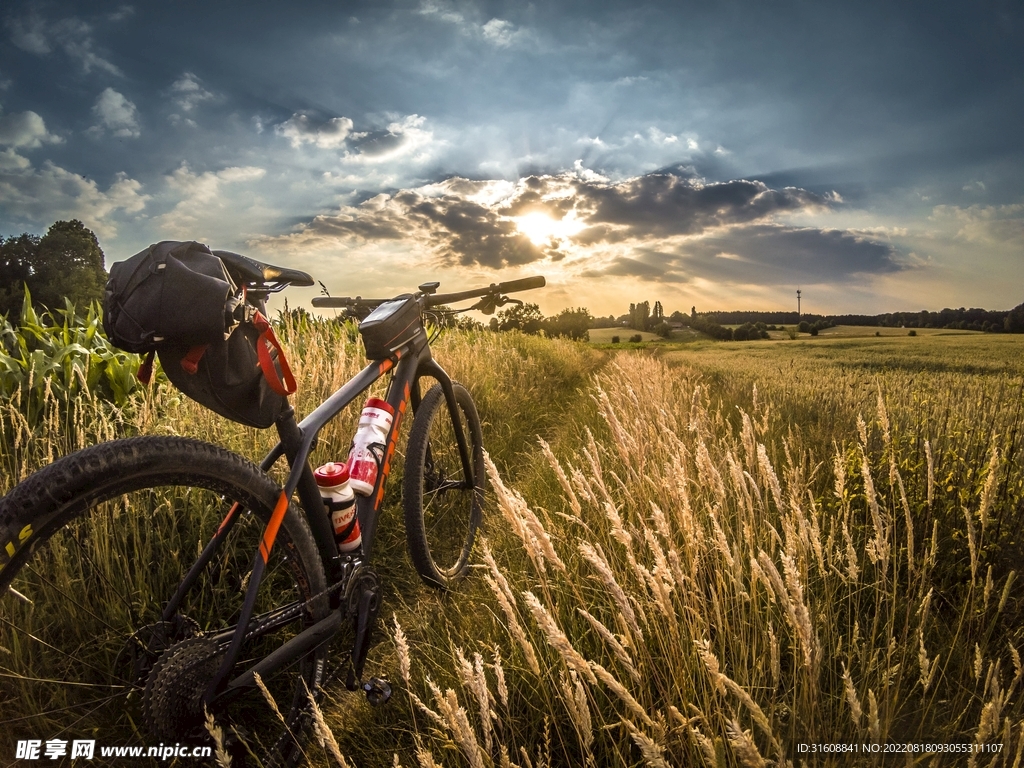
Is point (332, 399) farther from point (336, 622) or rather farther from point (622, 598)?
point (622, 598)

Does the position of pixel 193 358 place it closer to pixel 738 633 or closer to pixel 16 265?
pixel 738 633

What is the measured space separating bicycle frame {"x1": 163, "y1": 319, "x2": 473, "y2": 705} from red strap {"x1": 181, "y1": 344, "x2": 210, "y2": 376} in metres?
0.36

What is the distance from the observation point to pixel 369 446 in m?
2.35

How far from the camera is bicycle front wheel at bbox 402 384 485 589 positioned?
2.70 meters

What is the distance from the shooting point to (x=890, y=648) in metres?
1.42

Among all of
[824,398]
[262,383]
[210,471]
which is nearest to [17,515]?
[210,471]

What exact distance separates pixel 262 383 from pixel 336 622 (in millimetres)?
905

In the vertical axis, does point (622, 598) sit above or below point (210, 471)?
below

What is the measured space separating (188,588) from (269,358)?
715 millimetres

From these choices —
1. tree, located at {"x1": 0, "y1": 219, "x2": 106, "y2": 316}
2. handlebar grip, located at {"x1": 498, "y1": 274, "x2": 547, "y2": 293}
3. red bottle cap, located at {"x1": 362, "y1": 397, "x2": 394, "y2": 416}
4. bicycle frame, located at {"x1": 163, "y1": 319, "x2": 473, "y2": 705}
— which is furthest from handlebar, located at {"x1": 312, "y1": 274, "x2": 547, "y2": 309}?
tree, located at {"x1": 0, "y1": 219, "x2": 106, "y2": 316}

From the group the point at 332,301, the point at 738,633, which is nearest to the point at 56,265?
the point at 332,301

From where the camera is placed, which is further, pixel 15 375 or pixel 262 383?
pixel 15 375

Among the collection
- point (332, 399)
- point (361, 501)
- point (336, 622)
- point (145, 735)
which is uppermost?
point (332, 399)

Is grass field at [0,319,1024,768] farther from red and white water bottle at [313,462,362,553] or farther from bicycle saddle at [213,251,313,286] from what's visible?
bicycle saddle at [213,251,313,286]
